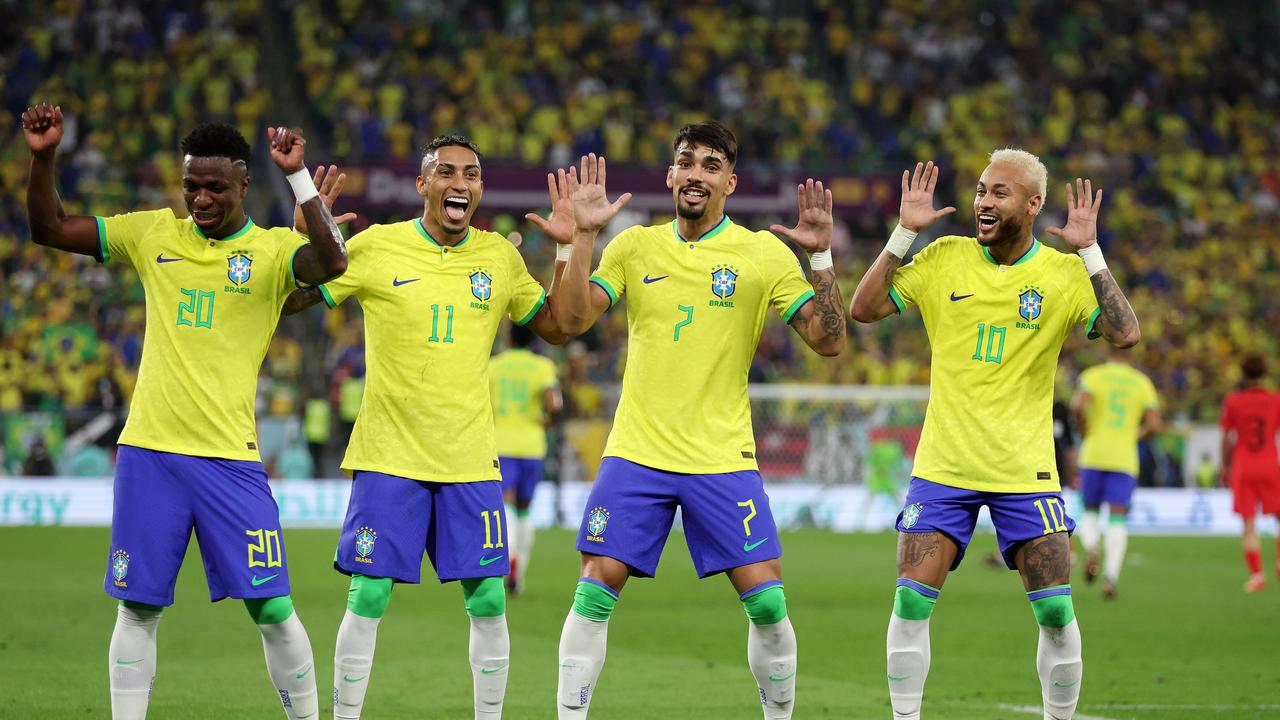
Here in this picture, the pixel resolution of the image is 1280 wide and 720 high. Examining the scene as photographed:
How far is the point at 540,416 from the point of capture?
14.4 meters

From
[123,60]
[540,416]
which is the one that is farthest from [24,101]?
[540,416]

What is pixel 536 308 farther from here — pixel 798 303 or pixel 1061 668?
pixel 1061 668

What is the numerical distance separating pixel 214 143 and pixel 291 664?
2156 mm

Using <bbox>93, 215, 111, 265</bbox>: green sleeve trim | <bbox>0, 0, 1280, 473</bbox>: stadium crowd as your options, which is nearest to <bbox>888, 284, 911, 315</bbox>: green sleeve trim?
<bbox>93, 215, 111, 265</bbox>: green sleeve trim

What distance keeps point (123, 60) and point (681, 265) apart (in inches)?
976

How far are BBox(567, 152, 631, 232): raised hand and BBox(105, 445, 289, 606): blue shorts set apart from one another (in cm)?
182

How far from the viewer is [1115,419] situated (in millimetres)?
14625

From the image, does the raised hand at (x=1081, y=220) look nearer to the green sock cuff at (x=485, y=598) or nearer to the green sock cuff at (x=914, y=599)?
the green sock cuff at (x=914, y=599)

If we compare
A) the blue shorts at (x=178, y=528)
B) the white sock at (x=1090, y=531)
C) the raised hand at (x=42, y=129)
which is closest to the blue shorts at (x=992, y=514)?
the blue shorts at (x=178, y=528)

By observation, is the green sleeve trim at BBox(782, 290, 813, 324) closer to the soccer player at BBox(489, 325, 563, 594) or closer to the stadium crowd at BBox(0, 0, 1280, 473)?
the soccer player at BBox(489, 325, 563, 594)

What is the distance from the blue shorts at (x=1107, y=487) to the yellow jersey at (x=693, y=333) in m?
8.63

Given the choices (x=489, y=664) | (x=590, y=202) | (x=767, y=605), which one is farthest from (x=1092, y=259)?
(x=489, y=664)

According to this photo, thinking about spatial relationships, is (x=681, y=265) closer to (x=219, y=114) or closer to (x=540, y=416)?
(x=540, y=416)

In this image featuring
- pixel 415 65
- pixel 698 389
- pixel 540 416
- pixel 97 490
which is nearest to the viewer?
pixel 698 389
